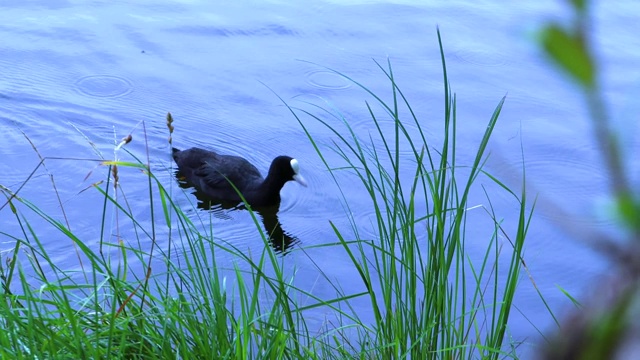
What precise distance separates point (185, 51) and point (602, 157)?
575cm

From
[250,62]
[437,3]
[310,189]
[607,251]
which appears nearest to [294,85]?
[250,62]

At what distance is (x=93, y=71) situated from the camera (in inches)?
225

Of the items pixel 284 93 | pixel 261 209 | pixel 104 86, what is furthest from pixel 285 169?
pixel 104 86

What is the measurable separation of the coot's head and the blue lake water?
179 millimetres

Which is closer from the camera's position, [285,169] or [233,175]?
[285,169]

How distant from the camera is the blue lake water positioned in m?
4.47

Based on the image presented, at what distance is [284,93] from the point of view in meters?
5.39

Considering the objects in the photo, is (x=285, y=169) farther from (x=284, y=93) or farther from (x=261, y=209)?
(x=284, y=93)

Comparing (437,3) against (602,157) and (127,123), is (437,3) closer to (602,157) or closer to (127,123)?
(127,123)

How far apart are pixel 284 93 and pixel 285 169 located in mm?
769

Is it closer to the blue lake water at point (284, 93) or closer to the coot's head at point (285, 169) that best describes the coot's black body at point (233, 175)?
the coot's head at point (285, 169)

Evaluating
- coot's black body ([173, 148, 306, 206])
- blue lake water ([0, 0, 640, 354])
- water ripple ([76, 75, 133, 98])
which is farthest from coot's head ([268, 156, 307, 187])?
water ripple ([76, 75, 133, 98])

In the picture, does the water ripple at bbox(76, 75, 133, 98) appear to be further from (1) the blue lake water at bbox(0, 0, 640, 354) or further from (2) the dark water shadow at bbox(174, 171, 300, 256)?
(2) the dark water shadow at bbox(174, 171, 300, 256)

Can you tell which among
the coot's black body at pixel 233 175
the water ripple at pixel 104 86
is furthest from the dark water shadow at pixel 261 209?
the water ripple at pixel 104 86
